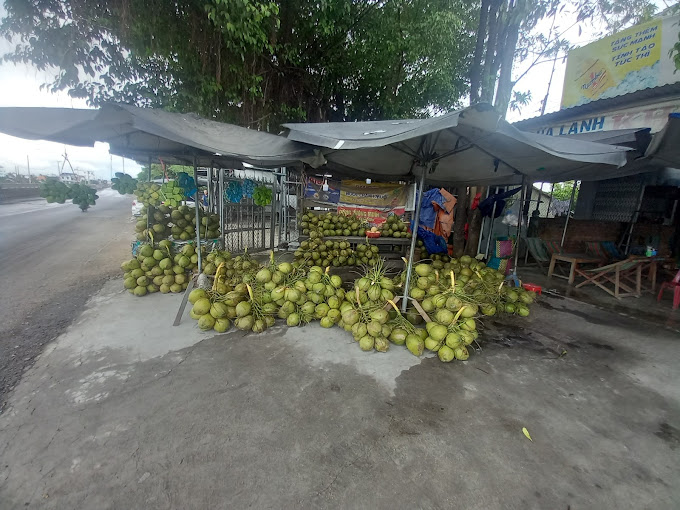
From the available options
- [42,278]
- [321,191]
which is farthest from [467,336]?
[42,278]

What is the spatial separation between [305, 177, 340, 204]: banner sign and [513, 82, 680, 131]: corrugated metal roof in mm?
4880

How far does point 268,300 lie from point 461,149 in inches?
107

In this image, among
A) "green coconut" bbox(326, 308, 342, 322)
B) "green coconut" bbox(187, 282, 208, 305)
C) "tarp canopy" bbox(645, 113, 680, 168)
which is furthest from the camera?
"green coconut" bbox(326, 308, 342, 322)

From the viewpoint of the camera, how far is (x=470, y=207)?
253 inches

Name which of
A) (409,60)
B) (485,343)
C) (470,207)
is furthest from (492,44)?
(485,343)

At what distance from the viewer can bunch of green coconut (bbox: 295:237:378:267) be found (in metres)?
5.96

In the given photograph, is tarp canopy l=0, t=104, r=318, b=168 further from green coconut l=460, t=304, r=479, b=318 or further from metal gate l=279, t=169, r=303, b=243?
metal gate l=279, t=169, r=303, b=243

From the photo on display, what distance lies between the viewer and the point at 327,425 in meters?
2.05

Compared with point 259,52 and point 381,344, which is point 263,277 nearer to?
point 381,344

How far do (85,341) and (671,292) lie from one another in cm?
949

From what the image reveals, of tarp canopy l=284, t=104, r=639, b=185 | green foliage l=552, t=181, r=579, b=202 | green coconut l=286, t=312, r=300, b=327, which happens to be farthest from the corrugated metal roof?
green foliage l=552, t=181, r=579, b=202

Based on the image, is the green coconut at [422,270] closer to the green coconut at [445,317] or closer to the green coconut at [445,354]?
the green coconut at [445,317]

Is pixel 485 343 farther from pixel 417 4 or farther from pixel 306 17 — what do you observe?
pixel 417 4

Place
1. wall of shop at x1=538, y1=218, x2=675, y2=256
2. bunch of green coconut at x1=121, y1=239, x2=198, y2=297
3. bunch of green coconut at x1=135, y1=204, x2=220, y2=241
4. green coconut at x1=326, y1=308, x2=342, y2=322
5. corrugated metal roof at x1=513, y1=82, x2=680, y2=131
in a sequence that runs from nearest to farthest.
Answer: green coconut at x1=326, y1=308, x2=342, y2=322
bunch of green coconut at x1=121, y1=239, x2=198, y2=297
bunch of green coconut at x1=135, y1=204, x2=220, y2=241
corrugated metal roof at x1=513, y1=82, x2=680, y2=131
wall of shop at x1=538, y1=218, x2=675, y2=256
